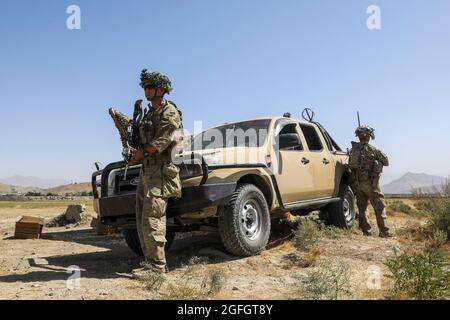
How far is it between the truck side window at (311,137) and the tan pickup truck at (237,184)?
0.14 meters

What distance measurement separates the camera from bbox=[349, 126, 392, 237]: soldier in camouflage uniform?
744cm

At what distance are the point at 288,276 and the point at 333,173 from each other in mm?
3346

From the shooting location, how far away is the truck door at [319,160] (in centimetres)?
670

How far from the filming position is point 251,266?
4.73m

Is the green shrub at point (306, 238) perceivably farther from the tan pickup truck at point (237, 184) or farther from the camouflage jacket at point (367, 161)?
the camouflage jacket at point (367, 161)

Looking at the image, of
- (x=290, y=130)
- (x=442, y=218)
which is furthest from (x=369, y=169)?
(x=290, y=130)

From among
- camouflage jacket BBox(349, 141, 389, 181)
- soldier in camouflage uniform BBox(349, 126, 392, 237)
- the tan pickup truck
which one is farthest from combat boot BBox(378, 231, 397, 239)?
the tan pickup truck

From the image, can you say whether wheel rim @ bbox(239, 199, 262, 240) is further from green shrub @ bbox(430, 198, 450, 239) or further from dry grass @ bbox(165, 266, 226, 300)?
green shrub @ bbox(430, 198, 450, 239)

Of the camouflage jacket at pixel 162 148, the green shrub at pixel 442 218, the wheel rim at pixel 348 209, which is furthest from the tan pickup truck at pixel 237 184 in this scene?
the green shrub at pixel 442 218

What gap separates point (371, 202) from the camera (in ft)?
24.9

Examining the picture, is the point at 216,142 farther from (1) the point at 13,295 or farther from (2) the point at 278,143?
(1) the point at 13,295

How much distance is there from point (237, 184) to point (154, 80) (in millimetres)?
1574

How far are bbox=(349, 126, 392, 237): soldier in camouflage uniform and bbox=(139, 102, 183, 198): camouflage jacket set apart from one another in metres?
4.15
